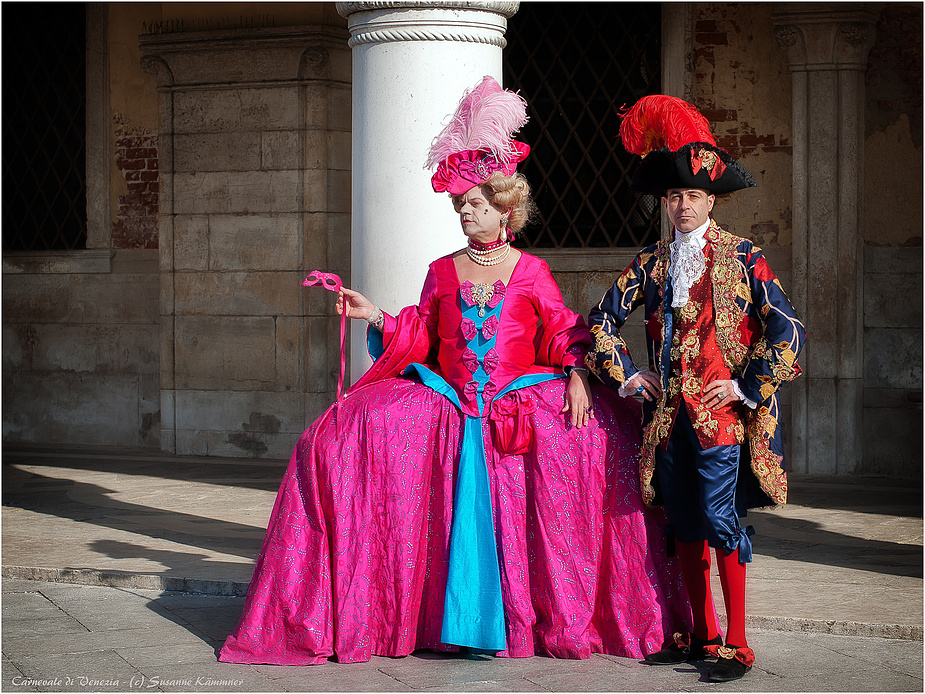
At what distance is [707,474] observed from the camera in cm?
359

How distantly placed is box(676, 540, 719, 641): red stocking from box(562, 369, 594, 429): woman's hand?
0.49m

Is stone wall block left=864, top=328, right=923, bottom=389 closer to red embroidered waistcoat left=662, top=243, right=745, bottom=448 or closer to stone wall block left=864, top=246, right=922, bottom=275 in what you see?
stone wall block left=864, top=246, right=922, bottom=275

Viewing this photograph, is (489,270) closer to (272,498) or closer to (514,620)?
(514,620)

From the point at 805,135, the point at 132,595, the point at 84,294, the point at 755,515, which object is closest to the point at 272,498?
the point at 132,595

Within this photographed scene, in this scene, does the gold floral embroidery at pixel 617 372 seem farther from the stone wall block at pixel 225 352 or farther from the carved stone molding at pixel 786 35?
the stone wall block at pixel 225 352

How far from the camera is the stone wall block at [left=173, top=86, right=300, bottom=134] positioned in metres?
8.66

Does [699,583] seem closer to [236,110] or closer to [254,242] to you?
[254,242]

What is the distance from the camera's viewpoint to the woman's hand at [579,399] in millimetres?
3859

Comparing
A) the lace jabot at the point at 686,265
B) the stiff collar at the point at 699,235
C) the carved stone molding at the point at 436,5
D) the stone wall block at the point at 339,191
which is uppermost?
the carved stone molding at the point at 436,5

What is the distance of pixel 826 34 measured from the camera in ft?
24.6

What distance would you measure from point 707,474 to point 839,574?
167 cm

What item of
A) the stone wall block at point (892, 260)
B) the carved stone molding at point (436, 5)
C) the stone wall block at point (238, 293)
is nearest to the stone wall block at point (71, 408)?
the stone wall block at point (238, 293)

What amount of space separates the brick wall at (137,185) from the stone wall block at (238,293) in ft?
2.26

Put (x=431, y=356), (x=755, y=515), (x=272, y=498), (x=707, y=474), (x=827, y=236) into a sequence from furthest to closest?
(x=827, y=236) < (x=272, y=498) < (x=755, y=515) < (x=431, y=356) < (x=707, y=474)
